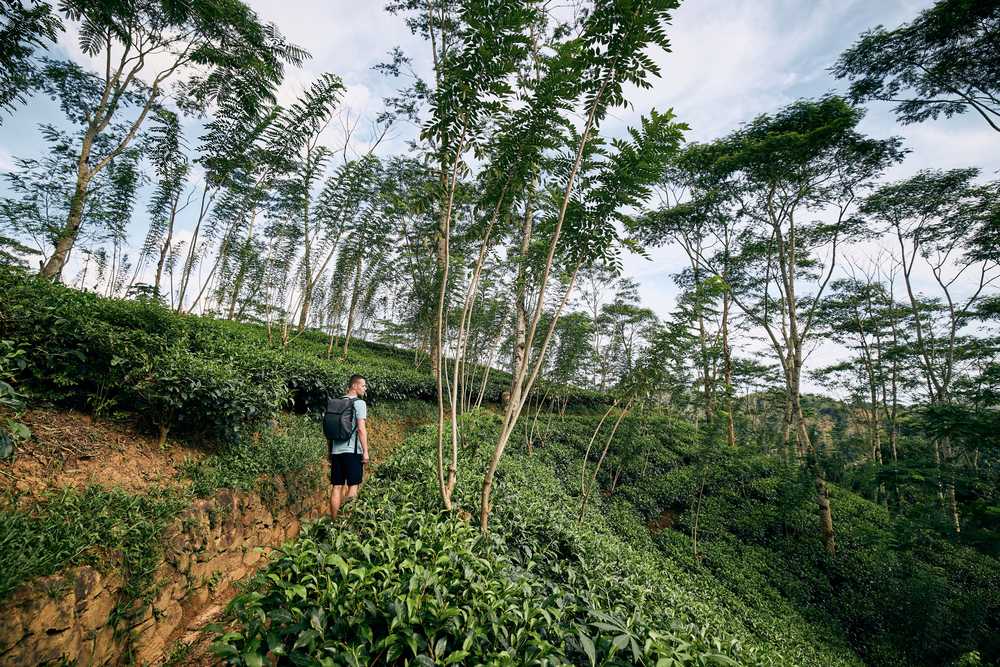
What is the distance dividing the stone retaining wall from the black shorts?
3.38ft

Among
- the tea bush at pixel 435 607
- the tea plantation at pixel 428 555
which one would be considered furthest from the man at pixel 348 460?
the tea bush at pixel 435 607

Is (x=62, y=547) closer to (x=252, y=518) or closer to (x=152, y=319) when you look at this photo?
(x=252, y=518)

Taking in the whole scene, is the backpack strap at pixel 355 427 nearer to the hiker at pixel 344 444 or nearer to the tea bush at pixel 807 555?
the hiker at pixel 344 444

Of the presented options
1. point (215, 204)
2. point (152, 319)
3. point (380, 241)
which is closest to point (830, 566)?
point (380, 241)

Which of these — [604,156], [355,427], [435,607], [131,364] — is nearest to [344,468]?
[355,427]

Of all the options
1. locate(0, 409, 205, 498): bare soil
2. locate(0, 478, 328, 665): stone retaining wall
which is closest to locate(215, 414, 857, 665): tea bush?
locate(0, 478, 328, 665): stone retaining wall

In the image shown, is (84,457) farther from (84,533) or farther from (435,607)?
(435,607)

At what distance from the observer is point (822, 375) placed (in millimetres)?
19875

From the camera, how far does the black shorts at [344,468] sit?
12.8 feet

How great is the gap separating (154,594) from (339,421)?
182cm

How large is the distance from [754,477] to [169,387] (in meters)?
15.3

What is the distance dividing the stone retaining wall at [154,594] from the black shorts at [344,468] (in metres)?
1.03

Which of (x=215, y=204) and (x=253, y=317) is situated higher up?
(x=215, y=204)

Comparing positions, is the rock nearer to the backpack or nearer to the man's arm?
the backpack
